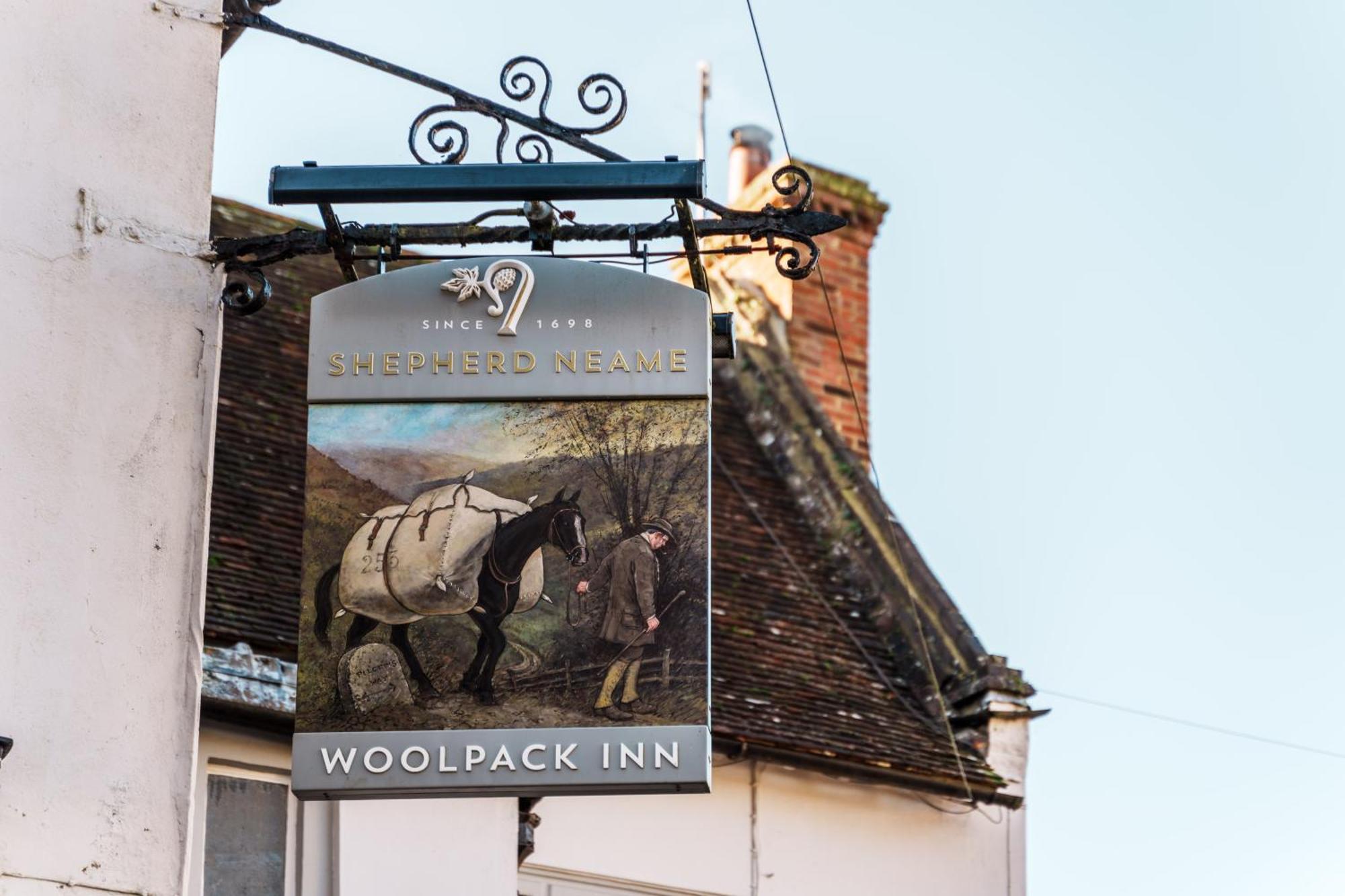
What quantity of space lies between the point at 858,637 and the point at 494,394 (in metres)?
6.52

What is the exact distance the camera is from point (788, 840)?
1280 cm

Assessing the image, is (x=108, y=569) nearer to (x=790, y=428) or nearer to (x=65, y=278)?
(x=65, y=278)

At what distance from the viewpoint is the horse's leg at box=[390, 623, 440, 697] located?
775 cm

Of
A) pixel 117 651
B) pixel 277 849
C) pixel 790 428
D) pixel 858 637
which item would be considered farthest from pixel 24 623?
pixel 790 428

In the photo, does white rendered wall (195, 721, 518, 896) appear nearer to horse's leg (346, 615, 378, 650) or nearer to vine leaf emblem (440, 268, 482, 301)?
horse's leg (346, 615, 378, 650)

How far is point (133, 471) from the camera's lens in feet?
26.3

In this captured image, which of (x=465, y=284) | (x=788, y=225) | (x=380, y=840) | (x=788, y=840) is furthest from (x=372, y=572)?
(x=788, y=840)

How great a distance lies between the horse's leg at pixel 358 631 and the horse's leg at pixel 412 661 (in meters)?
0.07

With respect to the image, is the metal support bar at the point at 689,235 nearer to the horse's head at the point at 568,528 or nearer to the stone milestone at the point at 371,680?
the horse's head at the point at 568,528

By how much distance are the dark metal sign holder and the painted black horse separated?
0.91 metres

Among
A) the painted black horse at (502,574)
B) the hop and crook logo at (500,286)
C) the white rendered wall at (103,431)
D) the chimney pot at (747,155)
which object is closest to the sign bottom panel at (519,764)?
the painted black horse at (502,574)

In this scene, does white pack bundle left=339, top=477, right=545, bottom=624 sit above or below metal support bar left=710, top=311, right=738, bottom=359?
below

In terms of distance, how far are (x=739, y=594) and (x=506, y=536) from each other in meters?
6.11

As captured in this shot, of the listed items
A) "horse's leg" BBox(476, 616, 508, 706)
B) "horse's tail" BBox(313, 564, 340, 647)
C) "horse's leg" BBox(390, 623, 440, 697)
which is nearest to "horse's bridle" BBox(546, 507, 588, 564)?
"horse's leg" BBox(476, 616, 508, 706)
